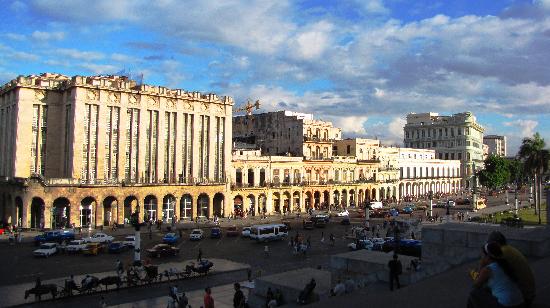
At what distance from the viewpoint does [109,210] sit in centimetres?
6006

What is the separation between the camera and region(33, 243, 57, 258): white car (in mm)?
39719

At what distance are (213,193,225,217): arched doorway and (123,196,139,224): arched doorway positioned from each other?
1263cm

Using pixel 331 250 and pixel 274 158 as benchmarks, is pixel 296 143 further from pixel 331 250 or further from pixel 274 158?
pixel 331 250

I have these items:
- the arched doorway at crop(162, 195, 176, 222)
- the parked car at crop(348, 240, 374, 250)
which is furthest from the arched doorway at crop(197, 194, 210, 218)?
the parked car at crop(348, 240, 374, 250)

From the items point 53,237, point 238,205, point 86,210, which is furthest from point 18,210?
point 238,205

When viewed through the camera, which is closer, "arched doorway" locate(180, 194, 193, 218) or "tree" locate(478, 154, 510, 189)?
"arched doorway" locate(180, 194, 193, 218)

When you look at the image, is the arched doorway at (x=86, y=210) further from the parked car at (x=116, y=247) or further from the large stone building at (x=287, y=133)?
the large stone building at (x=287, y=133)

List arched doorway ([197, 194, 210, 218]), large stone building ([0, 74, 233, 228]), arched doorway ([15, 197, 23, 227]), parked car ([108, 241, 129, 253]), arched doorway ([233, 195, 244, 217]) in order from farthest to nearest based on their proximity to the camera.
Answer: arched doorway ([233, 195, 244, 217]) < arched doorway ([197, 194, 210, 218]) < large stone building ([0, 74, 233, 228]) < arched doorway ([15, 197, 23, 227]) < parked car ([108, 241, 129, 253])

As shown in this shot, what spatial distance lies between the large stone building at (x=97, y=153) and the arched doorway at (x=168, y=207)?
5.3 inches

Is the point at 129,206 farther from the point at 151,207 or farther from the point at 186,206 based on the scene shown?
the point at 186,206

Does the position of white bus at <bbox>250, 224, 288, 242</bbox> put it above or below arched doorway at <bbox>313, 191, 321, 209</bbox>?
below

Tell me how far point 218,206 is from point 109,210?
16.7 m

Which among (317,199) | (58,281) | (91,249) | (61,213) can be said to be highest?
(317,199)

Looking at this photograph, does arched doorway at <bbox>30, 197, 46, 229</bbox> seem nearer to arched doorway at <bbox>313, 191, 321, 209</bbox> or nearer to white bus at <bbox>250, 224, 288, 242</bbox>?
white bus at <bbox>250, 224, 288, 242</bbox>
